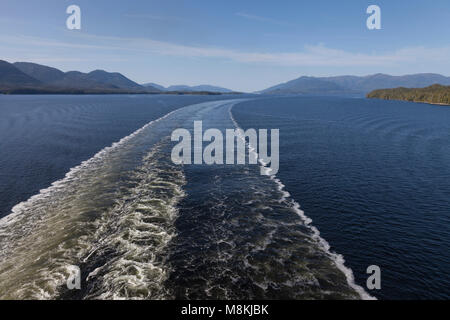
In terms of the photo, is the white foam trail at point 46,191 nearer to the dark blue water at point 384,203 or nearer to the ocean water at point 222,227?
the ocean water at point 222,227

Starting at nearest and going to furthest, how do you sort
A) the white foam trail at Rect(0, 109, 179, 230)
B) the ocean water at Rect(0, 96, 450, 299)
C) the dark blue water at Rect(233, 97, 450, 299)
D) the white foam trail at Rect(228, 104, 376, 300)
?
the white foam trail at Rect(228, 104, 376, 300), the ocean water at Rect(0, 96, 450, 299), the dark blue water at Rect(233, 97, 450, 299), the white foam trail at Rect(0, 109, 179, 230)

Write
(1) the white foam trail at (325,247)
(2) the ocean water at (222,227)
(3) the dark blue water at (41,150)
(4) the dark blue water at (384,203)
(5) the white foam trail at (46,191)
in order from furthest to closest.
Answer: (3) the dark blue water at (41,150), (5) the white foam trail at (46,191), (4) the dark blue water at (384,203), (2) the ocean water at (222,227), (1) the white foam trail at (325,247)

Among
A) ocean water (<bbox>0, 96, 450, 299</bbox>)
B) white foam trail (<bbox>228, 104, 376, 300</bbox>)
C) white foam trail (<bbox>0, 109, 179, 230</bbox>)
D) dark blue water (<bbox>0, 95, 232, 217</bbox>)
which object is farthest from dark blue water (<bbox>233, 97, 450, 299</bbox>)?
dark blue water (<bbox>0, 95, 232, 217</bbox>)

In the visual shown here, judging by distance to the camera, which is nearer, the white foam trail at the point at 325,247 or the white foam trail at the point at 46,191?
the white foam trail at the point at 325,247

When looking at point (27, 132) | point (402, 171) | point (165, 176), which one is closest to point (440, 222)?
point (402, 171)

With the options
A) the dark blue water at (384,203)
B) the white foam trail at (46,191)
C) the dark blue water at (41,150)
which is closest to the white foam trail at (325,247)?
the dark blue water at (384,203)

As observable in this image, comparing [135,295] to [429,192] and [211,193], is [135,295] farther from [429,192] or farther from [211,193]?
[429,192]

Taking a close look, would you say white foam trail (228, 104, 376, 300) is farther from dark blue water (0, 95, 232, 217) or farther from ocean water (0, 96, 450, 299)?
dark blue water (0, 95, 232, 217)

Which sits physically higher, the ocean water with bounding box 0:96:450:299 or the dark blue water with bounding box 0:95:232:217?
the dark blue water with bounding box 0:95:232:217
